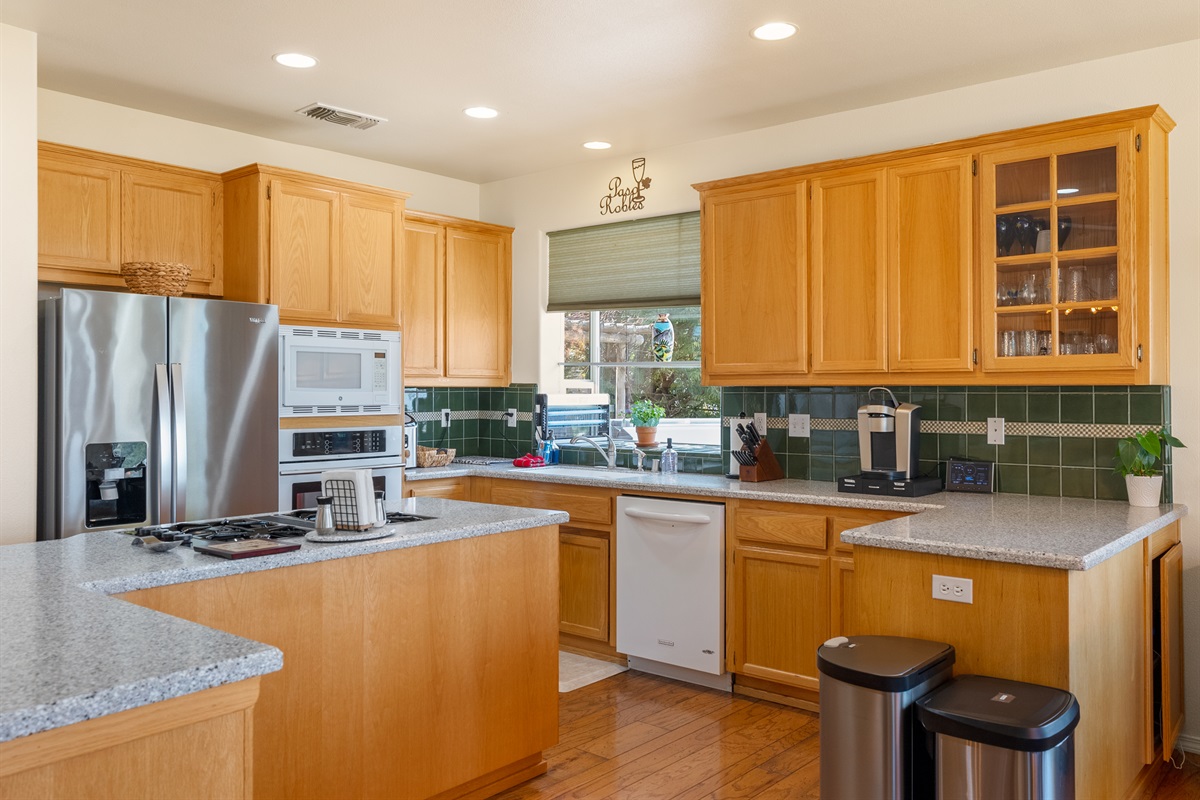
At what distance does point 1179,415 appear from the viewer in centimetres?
338

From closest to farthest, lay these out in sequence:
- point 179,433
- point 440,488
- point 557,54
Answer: point 557,54
point 179,433
point 440,488

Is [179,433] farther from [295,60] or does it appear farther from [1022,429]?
[1022,429]

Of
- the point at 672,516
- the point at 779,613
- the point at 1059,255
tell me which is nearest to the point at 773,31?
the point at 1059,255

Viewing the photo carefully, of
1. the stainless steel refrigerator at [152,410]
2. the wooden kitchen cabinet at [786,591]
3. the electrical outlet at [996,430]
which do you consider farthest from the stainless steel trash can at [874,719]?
the stainless steel refrigerator at [152,410]

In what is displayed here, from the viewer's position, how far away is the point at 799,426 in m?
4.32

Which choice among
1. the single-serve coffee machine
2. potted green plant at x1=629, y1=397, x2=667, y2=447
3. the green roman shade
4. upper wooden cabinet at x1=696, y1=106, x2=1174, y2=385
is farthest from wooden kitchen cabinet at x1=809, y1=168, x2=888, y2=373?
potted green plant at x1=629, y1=397, x2=667, y2=447

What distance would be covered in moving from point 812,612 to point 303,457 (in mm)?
2374

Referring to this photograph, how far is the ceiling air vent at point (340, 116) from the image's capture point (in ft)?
13.5

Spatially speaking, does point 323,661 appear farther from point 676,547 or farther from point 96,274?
point 96,274

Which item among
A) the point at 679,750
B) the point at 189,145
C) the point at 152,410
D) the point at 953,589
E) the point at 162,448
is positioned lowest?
the point at 679,750

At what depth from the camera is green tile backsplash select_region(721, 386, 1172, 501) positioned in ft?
11.4

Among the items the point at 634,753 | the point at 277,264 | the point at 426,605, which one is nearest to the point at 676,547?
the point at 634,753

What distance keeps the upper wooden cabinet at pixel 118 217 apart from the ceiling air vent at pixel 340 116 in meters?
0.60

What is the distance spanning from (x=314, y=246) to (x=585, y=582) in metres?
2.10
